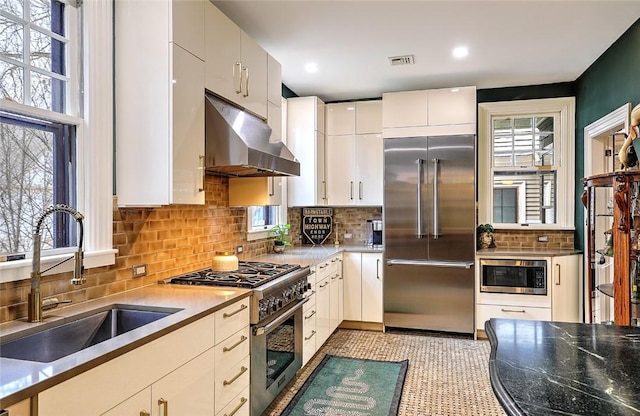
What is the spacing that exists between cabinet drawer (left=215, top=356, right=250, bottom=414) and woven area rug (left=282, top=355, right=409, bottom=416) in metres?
0.58

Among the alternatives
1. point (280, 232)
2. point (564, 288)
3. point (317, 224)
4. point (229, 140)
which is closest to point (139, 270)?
point (229, 140)

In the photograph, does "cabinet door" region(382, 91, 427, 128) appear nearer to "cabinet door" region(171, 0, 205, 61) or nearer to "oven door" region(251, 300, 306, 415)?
"oven door" region(251, 300, 306, 415)

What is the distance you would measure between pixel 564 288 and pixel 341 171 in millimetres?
2647

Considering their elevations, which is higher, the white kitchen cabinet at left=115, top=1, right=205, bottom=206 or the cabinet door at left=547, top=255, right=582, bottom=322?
the white kitchen cabinet at left=115, top=1, right=205, bottom=206

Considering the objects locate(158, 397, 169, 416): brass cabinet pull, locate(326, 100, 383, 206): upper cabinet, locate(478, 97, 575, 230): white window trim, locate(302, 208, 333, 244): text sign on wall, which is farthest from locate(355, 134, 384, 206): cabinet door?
locate(158, 397, 169, 416): brass cabinet pull

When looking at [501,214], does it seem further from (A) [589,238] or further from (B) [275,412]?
(B) [275,412]

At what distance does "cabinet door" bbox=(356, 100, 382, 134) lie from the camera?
4781mm

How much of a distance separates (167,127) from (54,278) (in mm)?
894

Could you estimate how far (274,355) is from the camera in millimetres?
2676

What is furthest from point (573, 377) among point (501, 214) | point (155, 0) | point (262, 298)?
point (501, 214)

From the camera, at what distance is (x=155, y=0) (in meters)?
2.17

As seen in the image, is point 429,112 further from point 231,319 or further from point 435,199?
point 231,319

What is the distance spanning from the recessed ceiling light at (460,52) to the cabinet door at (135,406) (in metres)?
3.38

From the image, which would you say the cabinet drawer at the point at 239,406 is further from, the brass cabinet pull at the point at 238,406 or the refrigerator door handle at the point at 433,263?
the refrigerator door handle at the point at 433,263
